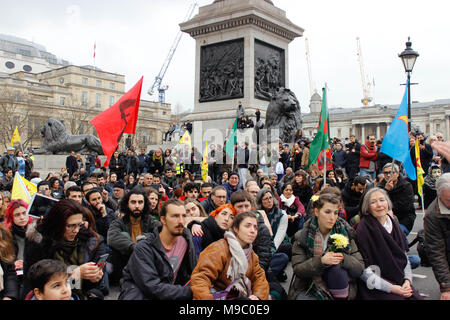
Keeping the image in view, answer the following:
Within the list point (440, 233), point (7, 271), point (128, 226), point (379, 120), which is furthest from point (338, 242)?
point (379, 120)

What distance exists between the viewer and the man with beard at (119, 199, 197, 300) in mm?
3877

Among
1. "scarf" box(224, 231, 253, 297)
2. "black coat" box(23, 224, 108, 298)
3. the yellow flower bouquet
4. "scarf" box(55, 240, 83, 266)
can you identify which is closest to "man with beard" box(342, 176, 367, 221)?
the yellow flower bouquet

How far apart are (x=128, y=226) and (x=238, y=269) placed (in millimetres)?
2339

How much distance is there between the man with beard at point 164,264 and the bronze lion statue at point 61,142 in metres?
16.3

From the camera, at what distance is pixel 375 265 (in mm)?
4488

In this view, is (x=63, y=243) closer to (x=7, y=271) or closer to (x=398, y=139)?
(x=7, y=271)

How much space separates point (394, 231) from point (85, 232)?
3.29 metres

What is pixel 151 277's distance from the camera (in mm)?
3896

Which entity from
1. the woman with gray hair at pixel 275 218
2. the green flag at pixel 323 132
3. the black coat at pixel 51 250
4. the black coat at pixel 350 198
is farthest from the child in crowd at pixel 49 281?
the green flag at pixel 323 132

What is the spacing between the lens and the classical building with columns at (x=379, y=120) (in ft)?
274

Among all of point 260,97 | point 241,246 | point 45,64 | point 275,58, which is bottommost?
point 241,246
